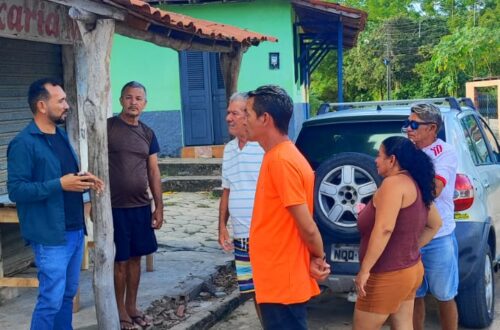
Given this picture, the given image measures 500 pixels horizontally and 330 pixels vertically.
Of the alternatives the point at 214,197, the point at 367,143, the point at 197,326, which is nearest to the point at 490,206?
the point at 367,143

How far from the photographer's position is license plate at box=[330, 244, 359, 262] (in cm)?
490

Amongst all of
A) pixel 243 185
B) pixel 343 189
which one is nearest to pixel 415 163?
A: pixel 343 189

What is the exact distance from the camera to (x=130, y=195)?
5035mm

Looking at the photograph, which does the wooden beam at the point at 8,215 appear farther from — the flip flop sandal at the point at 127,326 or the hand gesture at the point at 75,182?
the hand gesture at the point at 75,182

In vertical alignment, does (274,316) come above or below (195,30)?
below

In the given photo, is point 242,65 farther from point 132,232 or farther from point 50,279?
point 50,279

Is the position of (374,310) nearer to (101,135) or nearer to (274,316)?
(274,316)

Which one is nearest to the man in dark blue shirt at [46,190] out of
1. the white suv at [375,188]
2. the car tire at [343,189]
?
the car tire at [343,189]

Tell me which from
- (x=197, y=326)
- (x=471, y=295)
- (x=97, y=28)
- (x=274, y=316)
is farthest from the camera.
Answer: (x=197, y=326)

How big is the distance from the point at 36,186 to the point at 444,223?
8.51 ft

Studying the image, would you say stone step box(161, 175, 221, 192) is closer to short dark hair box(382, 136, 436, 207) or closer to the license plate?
the license plate

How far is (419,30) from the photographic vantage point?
39.3m

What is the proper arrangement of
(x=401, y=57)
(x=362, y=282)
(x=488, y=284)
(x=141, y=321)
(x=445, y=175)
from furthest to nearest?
(x=401, y=57), (x=488, y=284), (x=141, y=321), (x=445, y=175), (x=362, y=282)

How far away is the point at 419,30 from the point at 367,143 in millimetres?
36052
